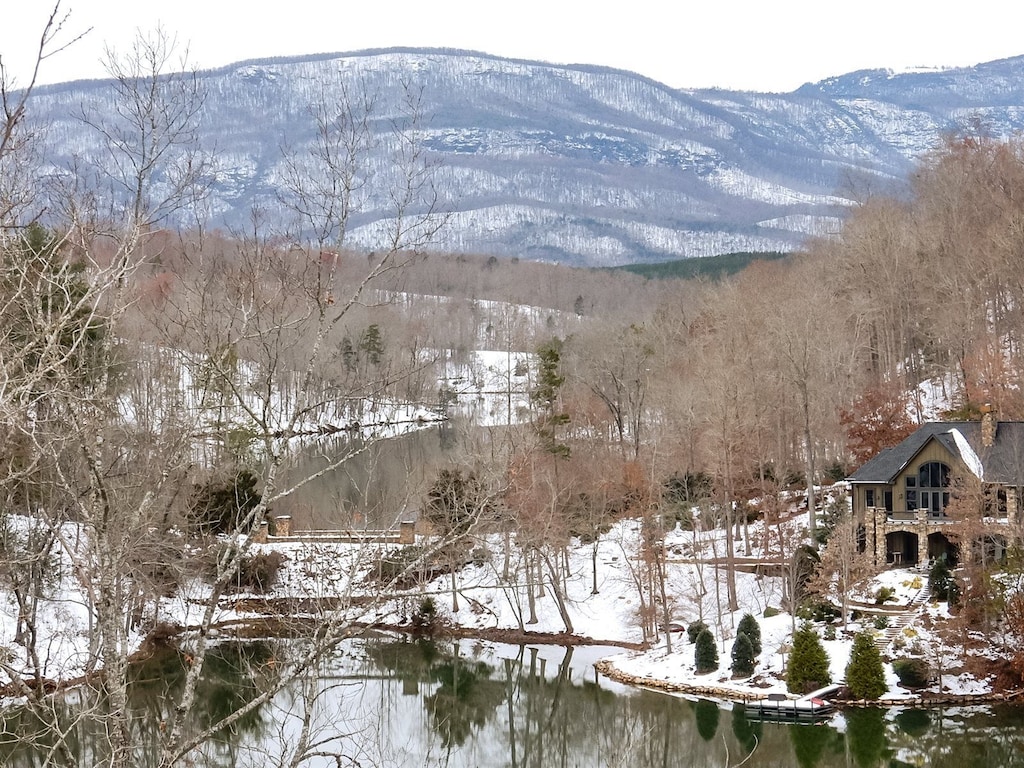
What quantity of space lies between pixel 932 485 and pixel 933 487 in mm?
67

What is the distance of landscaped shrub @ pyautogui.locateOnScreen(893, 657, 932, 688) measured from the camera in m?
25.7

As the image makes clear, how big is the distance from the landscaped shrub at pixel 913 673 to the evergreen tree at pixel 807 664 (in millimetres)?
1587

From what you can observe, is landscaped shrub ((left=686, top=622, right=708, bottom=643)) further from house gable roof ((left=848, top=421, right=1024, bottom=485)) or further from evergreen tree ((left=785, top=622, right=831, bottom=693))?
house gable roof ((left=848, top=421, right=1024, bottom=485))

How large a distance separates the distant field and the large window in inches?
2590

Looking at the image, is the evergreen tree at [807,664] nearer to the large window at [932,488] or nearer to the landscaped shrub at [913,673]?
the landscaped shrub at [913,673]

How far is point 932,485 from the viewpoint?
34.2m

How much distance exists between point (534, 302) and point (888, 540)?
9468 cm

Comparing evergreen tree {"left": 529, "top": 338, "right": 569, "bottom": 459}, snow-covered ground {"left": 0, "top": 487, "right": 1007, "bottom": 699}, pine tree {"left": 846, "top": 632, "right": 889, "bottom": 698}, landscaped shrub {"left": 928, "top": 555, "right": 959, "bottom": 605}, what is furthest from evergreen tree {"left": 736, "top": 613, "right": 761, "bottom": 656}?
evergreen tree {"left": 529, "top": 338, "right": 569, "bottom": 459}

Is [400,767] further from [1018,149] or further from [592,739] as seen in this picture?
[1018,149]

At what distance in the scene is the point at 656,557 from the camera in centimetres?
3125

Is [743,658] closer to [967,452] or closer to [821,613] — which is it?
[821,613]

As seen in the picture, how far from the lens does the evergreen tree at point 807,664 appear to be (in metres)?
26.0

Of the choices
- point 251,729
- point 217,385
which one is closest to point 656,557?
point 251,729

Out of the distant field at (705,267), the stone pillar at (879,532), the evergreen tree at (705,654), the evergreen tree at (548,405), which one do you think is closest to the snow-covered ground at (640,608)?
the evergreen tree at (705,654)
